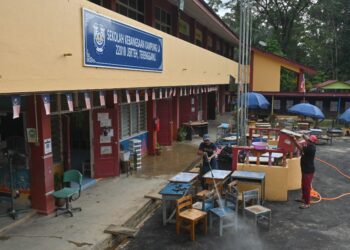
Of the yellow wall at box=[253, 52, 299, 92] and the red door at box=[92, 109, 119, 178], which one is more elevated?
the yellow wall at box=[253, 52, 299, 92]

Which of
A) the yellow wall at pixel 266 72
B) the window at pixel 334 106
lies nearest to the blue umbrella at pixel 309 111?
the yellow wall at pixel 266 72

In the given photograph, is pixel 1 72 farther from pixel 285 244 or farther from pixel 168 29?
pixel 168 29

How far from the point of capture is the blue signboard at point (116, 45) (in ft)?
25.6

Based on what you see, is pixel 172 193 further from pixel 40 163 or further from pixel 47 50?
pixel 47 50

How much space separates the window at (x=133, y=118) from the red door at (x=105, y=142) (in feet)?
6.72

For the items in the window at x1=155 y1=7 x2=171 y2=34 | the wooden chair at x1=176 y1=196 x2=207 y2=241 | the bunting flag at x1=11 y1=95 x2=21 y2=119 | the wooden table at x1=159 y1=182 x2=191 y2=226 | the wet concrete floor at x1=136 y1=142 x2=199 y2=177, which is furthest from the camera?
the window at x1=155 y1=7 x2=171 y2=34

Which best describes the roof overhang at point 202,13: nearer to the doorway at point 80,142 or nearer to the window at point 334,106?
the doorway at point 80,142

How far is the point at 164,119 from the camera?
55.5ft

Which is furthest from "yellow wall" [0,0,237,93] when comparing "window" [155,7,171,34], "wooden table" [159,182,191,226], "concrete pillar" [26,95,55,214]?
"window" [155,7,171,34]

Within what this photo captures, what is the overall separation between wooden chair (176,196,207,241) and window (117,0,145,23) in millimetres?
7008

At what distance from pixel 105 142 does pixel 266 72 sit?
2280cm

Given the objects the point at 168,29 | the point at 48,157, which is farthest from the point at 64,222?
the point at 168,29

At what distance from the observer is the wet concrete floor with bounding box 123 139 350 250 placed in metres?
7.48

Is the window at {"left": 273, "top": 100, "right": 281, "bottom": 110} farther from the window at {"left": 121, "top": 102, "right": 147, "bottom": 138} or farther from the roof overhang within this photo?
the window at {"left": 121, "top": 102, "right": 147, "bottom": 138}
